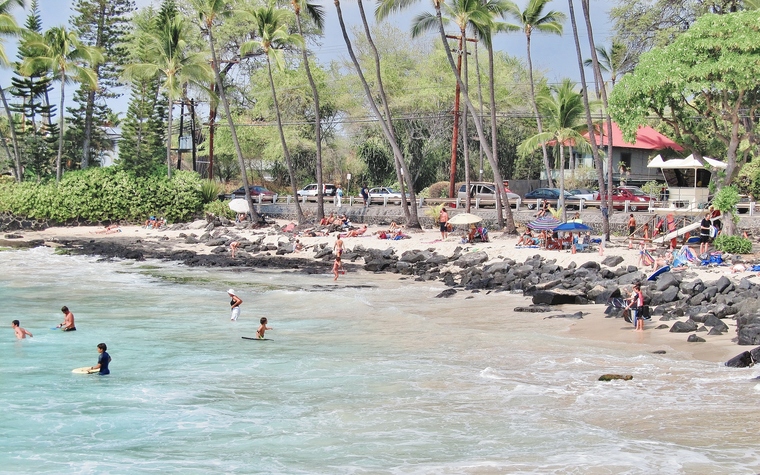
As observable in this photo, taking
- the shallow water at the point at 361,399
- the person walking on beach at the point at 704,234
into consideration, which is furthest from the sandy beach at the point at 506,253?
the person walking on beach at the point at 704,234

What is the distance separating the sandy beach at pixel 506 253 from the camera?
56.6ft

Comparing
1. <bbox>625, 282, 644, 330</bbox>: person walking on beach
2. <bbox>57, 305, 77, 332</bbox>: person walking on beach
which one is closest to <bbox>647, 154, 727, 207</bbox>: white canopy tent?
<bbox>625, 282, 644, 330</bbox>: person walking on beach

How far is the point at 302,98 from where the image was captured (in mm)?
57750

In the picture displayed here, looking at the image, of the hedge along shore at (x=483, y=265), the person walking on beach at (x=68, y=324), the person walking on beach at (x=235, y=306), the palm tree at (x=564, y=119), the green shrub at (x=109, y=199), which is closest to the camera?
the hedge along shore at (x=483, y=265)

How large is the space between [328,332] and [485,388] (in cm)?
637

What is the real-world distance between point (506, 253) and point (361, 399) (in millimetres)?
17895

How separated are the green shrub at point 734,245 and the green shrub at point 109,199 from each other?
1168 inches

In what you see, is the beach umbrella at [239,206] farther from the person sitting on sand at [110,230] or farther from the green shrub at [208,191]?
the person sitting on sand at [110,230]

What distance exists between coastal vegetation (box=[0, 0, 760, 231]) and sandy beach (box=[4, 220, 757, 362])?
257cm

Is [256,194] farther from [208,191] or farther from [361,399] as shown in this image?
[361,399]

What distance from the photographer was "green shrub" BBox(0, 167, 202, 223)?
1853 inches

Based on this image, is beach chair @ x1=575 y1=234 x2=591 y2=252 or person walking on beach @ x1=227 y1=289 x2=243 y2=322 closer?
person walking on beach @ x1=227 y1=289 x2=243 y2=322

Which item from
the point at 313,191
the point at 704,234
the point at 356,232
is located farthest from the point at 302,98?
the point at 704,234

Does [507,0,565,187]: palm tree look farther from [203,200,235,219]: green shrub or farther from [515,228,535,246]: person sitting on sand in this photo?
[203,200,235,219]: green shrub
